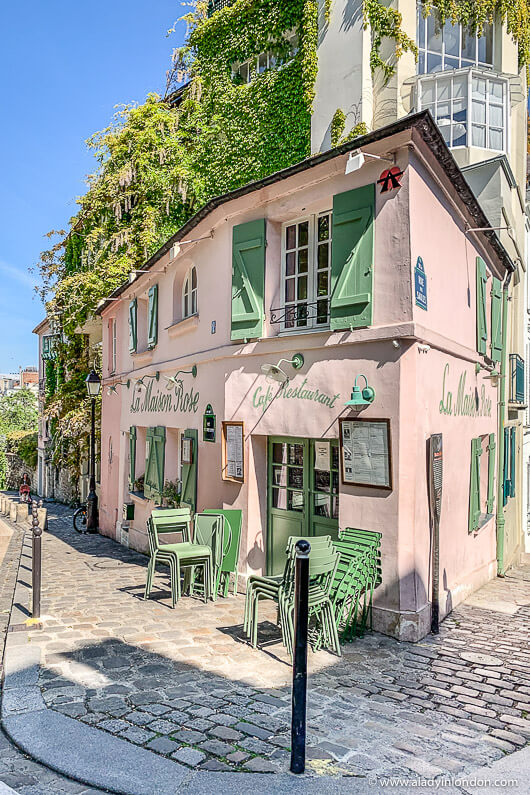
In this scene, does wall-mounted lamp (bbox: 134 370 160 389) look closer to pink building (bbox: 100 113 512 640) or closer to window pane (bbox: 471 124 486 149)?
pink building (bbox: 100 113 512 640)

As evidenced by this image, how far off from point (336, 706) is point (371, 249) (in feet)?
14.3

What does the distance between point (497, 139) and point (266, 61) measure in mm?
6257

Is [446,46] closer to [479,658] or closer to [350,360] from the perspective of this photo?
[350,360]

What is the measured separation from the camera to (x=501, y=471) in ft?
35.6

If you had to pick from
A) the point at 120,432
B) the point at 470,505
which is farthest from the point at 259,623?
the point at 120,432

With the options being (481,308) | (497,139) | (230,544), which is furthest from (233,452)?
(497,139)

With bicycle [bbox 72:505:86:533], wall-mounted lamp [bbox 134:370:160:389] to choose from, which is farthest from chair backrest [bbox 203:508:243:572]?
bicycle [bbox 72:505:86:533]

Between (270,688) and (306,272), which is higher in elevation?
(306,272)

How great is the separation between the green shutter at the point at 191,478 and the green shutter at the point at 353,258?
363cm

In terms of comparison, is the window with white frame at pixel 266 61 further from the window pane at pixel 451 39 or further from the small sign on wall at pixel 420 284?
the small sign on wall at pixel 420 284

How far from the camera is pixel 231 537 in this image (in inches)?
315

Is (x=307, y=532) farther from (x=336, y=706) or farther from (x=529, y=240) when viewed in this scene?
(x=529, y=240)

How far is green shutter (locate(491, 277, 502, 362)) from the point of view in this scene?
10.2m

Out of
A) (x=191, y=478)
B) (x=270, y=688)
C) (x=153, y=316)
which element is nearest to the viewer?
(x=270, y=688)
